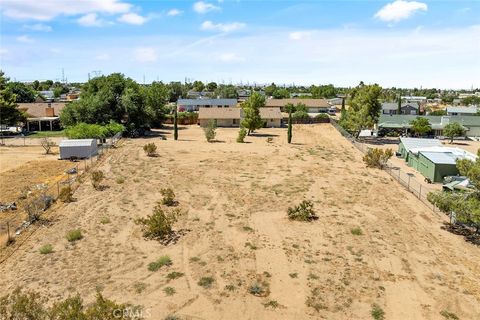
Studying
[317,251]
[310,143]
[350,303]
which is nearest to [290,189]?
[317,251]

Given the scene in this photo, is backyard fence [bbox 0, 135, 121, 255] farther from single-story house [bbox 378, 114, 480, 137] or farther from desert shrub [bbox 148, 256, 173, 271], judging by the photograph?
single-story house [bbox 378, 114, 480, 137]

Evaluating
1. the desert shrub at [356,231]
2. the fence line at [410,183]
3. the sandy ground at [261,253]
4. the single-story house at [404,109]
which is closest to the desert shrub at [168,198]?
the sandy ground at [261,253]

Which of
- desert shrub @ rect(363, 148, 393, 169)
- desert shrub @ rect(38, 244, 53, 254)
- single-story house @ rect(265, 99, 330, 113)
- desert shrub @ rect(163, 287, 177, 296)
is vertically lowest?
desert shrub @ rect(163, 287, 177, 296)

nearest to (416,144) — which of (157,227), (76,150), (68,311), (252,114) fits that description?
(252,114)

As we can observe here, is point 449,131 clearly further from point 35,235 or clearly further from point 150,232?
point 35,235

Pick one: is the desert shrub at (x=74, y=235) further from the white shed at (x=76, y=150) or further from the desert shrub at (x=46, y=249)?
the white shed at (x=76, y=150)

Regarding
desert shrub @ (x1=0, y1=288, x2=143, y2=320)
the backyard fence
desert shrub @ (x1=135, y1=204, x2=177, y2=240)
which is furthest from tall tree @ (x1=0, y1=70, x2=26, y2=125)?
desert shrub @ (x1=0, y1=288, x2=143, y2=320)
